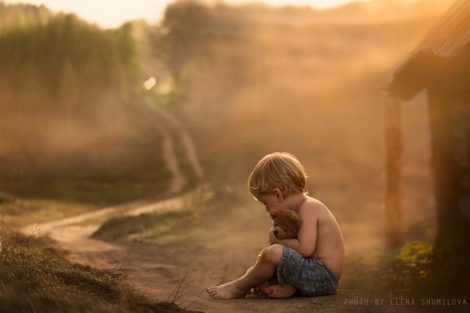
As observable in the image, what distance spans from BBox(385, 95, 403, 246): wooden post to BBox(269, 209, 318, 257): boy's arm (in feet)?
24.1

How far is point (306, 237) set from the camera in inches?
220

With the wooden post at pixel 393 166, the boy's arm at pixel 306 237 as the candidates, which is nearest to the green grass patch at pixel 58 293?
the boy's arm at pixel 306 237

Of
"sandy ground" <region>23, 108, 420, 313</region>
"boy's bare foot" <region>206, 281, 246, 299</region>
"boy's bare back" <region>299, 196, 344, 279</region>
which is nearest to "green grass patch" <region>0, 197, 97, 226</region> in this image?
"sandy ground" <region>23, 108, 420, 313</region>

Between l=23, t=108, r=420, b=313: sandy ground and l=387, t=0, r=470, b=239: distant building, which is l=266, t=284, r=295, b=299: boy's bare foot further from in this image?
l=387, t=0, r=470, b=239: distant building

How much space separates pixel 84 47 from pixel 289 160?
33561mm

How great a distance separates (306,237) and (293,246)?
0.47 ft

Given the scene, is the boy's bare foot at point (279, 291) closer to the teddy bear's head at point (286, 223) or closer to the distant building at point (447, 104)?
the teddy bear's head at point (286, 223)

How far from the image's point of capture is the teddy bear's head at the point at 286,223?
5520mm

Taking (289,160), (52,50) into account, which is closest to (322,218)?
(289,160)

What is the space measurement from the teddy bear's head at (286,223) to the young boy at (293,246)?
0.15 ft

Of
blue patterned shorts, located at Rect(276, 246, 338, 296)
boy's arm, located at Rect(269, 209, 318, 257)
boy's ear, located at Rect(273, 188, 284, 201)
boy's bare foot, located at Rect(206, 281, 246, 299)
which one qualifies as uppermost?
boy's ear, located at Rect(273, 188, 284, 201)

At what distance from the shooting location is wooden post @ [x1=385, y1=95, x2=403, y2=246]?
12750 millimetres

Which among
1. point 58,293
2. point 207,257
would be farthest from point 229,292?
point 207,257

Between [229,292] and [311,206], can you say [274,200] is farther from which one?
[229,292]
